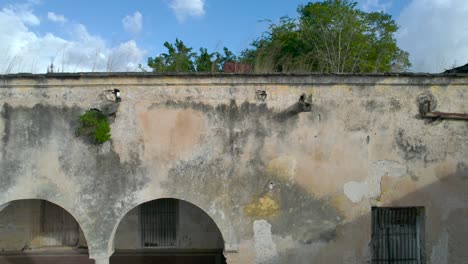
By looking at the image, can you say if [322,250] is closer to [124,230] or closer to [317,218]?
[317,218]

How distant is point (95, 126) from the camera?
24.1 ft

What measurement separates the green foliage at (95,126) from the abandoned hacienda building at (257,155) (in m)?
0.12

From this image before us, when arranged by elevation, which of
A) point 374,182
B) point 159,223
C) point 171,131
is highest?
point 171,131

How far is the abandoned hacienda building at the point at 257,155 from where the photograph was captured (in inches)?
292

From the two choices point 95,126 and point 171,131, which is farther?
point 171,131

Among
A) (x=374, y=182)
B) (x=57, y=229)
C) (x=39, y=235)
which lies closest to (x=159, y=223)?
(x=57, y=229)

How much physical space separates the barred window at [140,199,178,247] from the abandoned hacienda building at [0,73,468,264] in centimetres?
254

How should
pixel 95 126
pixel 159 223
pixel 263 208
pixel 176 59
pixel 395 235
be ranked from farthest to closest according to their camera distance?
pixel 176 59 < pixel 159 223 < pixel 395 235 < pixel 263 208 < pixel 95 126

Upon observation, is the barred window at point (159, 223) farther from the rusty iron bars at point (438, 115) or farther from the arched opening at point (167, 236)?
the rusty iron bars at point (438, 115)

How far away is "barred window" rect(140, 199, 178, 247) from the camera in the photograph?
9.97 m

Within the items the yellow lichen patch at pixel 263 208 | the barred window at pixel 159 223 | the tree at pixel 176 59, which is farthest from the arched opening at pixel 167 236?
the tree at pixel 176 59

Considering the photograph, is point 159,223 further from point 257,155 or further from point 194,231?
point 257,155

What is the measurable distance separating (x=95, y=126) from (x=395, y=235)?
6154 mm

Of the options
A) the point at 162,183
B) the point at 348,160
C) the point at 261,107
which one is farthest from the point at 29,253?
the point at 348,160
